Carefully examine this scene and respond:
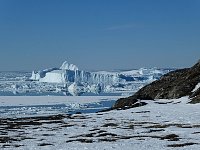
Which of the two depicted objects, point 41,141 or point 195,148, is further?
point 41,141

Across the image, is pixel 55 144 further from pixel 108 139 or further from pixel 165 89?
pixel 165 89

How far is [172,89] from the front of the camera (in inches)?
3305

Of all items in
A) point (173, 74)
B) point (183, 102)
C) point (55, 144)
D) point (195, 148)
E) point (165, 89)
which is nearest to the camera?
point (195, 148)

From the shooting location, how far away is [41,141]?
3350cm

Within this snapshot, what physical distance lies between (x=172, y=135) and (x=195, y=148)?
7.74 m

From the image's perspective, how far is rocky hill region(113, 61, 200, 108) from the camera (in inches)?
3092

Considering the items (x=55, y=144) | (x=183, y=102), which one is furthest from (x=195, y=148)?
(x=183, y=102)

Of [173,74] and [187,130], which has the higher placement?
[173,74]

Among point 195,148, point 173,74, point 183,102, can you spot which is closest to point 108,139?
point 195,148

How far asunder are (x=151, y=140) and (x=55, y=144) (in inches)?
304

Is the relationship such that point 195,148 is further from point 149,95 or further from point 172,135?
point 149,95

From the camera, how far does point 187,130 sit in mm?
34469

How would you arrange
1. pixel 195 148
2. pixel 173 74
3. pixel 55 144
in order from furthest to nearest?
pixel 173 74, pixel 55 144, pixel 195 148

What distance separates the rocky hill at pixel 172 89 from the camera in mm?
78544
